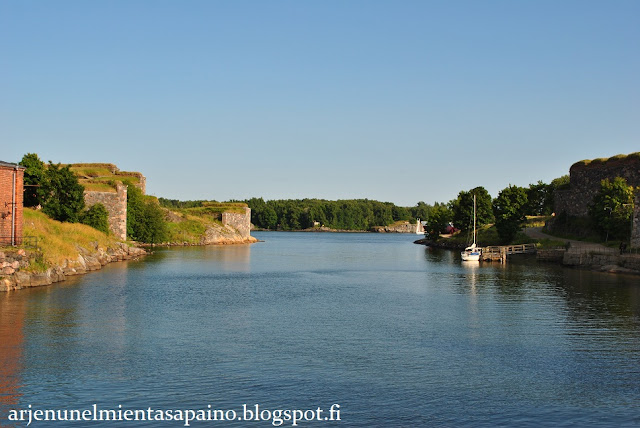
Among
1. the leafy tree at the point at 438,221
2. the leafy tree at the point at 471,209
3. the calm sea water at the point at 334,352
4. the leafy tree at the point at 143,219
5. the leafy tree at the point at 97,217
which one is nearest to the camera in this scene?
the calm sea water at the point at 334,352

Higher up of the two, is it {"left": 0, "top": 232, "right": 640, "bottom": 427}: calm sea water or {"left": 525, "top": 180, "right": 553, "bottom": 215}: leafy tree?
{"left": 525, "top": 180, "right": 553, "bottom": 215}: leafy tree

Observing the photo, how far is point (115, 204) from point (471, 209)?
50278mm

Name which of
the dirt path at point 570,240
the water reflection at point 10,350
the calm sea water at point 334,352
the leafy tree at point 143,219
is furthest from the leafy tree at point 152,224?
the water reflection at point 10,350

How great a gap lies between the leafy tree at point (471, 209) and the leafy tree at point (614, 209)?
2701cm

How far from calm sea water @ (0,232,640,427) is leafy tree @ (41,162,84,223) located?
54.8 ft

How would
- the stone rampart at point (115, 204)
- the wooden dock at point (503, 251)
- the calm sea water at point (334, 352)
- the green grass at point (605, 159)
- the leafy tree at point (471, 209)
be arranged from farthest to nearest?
the leafy tree at point (471, 209)
the wooden dock at point (503, 251)
the green grass at point (605, 159)
the stone rampart at point (115, 204)
the calm sea water at point (334, 352)

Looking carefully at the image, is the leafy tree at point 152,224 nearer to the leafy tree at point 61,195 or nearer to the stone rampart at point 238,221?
the stone rampart at point 238,221

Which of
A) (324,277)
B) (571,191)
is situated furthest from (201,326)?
(571,191)

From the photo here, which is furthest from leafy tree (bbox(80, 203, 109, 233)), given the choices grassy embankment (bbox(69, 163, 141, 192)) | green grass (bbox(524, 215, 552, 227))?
green grass (bbox(524, 215, 552, 227))

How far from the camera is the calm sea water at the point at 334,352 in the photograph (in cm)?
1391

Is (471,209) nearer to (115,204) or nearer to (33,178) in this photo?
(115,204)

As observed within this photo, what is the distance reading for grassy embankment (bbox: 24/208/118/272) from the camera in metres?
35.4

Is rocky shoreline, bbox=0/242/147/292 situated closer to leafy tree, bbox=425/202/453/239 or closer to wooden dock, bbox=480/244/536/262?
wooden dock, bbox=480/244/536/262

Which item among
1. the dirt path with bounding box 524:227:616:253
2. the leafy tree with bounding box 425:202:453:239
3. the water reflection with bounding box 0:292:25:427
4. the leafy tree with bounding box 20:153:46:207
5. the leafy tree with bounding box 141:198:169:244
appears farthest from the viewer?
the leafy tree with bounding box 425:202:453:239
